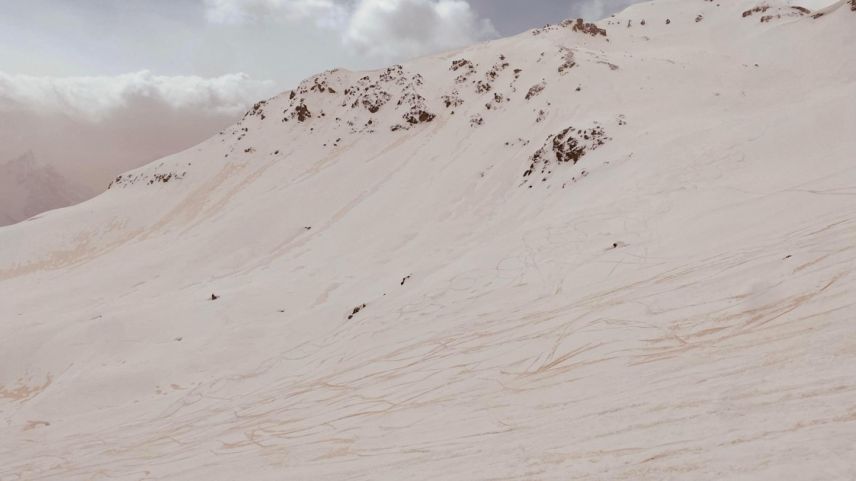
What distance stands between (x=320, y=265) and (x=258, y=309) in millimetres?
4747

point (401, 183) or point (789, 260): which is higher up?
point (401, 183)

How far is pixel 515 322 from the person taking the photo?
8.28 meters

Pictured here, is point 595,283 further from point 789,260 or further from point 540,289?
point 789,260

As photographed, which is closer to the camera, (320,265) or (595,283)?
(595,283)

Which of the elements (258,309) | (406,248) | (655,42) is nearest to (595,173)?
(406,248)

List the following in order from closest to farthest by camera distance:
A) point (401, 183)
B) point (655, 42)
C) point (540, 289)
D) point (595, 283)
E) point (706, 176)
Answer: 1. point (595, 283)
2. point (540, 289)
3. point (706, 176)
4. point (401, 183)
5. point (655, 42)

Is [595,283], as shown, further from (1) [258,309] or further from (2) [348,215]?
(2) [348,215]

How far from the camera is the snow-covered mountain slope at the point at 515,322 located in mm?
4637

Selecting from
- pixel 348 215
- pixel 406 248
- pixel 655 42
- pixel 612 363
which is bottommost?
pixel 612 363

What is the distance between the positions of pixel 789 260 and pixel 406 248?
12835 mm

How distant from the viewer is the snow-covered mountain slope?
4.64 meters

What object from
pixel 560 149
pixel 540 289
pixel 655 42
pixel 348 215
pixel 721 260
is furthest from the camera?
pixel 655 42

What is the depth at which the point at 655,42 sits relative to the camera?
1639 inches

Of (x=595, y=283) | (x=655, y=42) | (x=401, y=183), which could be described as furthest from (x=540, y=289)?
(x=655, y=42)
